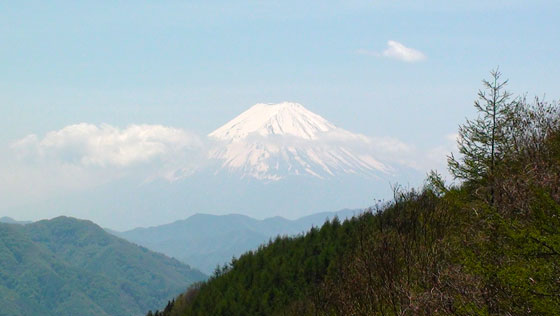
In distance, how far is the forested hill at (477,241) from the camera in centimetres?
1223

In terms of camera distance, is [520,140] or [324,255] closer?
[520,140]

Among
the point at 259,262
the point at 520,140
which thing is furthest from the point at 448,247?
the point at 259,262

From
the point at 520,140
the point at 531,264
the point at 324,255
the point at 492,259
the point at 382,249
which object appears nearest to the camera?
the point at 531,264

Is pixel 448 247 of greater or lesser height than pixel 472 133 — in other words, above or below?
below

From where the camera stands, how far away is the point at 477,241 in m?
16.5

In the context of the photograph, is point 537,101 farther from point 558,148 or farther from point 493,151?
point 558,148

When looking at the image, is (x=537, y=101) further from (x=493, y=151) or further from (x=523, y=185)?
(x=523, y=185)

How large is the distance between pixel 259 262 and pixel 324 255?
16061 mm

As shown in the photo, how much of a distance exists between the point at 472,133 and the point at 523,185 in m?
13.0

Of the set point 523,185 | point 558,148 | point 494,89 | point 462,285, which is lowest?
point 462,285

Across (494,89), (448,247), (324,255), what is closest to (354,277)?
(448,247)

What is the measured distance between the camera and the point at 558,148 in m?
22.1

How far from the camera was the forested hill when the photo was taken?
481 inches

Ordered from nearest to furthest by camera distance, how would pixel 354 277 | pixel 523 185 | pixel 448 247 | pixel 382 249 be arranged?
pixel 523 185, pixel 382 249, pixel 448 247, pixel 354 277
